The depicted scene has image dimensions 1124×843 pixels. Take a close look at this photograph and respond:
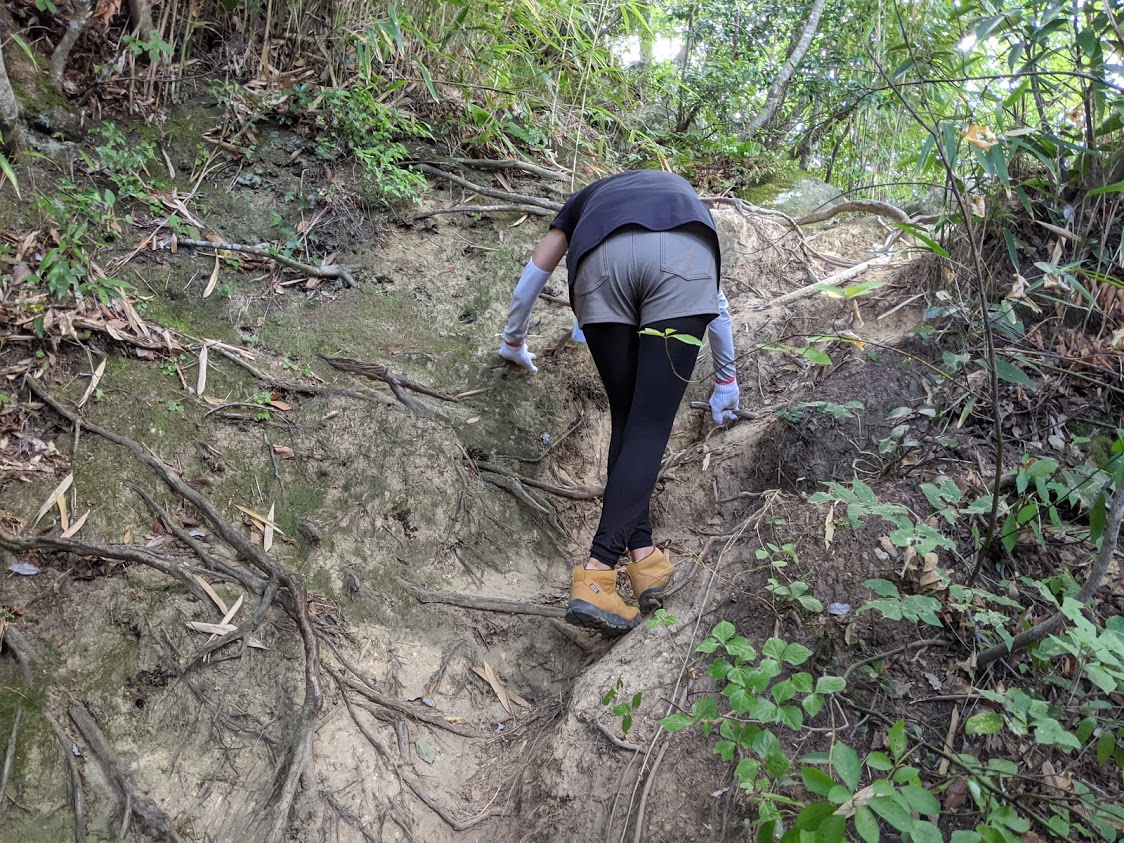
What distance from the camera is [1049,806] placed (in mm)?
1854

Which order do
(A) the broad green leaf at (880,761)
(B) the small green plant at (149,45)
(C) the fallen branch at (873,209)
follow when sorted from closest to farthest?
(A) the broad green leaf at (880,761)
(B) the small green plant at (149,45)
(C) the fallen branch at (873,209)

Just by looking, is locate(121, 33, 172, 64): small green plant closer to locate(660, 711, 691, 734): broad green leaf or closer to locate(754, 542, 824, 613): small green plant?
locate(754, 542, 824, 613): small green plant

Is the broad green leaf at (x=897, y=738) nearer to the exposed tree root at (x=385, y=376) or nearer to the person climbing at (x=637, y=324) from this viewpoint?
the person climbing at (x=637, y=324)

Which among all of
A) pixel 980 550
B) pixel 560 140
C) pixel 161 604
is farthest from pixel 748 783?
pixel 560 140

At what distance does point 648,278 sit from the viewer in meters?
2.81

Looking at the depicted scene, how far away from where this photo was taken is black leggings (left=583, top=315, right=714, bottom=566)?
2816mm

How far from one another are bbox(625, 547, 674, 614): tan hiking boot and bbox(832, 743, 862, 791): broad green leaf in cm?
123

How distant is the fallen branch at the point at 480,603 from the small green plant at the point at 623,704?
0.67 m

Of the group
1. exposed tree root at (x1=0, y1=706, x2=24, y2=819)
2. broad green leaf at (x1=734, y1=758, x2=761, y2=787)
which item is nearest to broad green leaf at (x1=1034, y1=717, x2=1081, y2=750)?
broad green leaf at (x1=734, y1=758, x2=761, y2=787)

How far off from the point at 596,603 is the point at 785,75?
5.68m

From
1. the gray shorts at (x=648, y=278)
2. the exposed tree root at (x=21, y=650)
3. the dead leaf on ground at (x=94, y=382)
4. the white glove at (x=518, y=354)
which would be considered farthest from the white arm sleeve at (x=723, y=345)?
the exposed tree root at (x=21, y=650)

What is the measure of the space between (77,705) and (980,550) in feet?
9.61

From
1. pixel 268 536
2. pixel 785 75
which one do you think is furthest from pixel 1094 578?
pixel 785 75

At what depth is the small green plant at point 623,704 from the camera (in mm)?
2250
